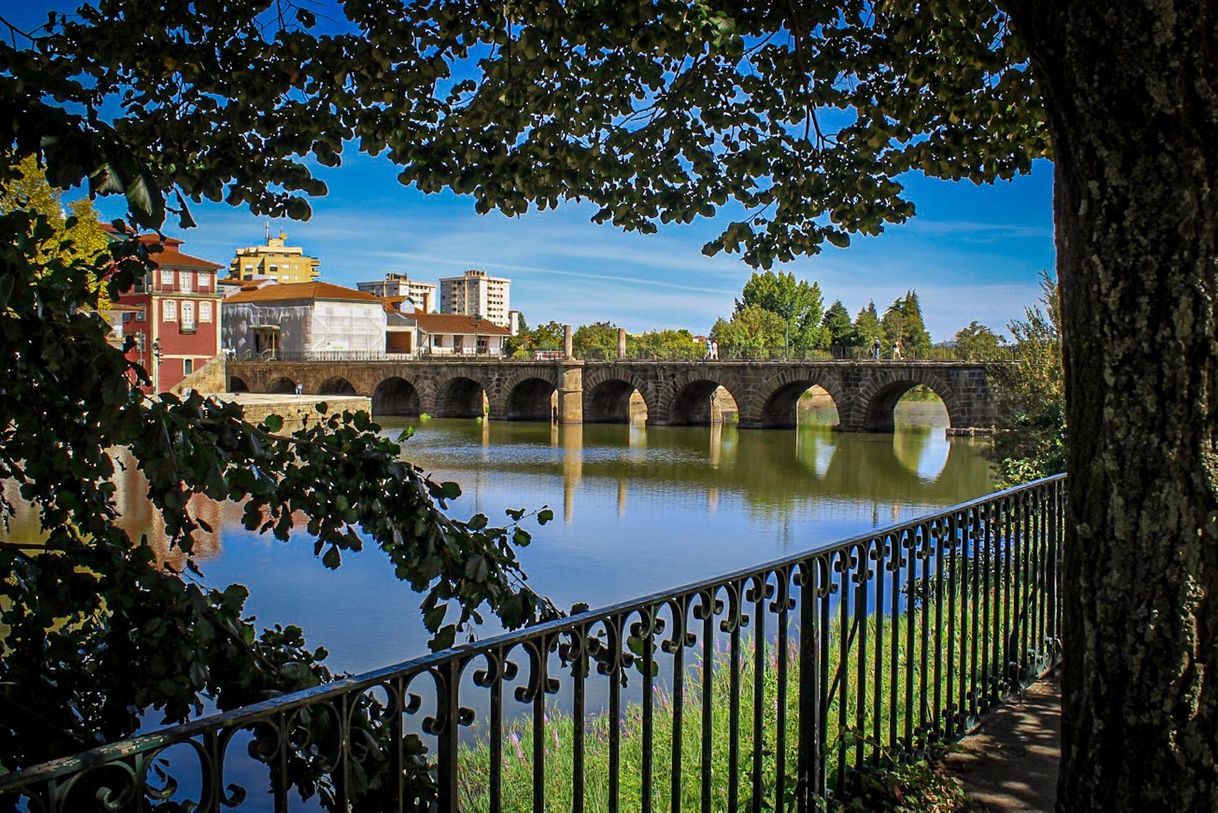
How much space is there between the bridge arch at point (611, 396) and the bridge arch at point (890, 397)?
10.6 metres

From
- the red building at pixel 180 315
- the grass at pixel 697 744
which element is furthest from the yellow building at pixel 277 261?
the grass at pixel 697 744

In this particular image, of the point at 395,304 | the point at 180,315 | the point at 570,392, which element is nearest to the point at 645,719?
the point at 180,315

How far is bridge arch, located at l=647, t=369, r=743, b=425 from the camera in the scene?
49.0 m

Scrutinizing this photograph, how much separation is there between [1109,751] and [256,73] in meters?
3.96

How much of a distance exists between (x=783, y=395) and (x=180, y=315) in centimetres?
2830

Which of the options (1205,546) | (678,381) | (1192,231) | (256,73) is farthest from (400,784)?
(678,381)

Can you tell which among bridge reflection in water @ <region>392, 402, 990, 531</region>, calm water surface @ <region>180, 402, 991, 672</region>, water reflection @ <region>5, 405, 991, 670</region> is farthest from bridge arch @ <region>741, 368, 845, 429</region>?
water reflection @ <region>5, 405, 991, 670</region>

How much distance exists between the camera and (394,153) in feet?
16.1

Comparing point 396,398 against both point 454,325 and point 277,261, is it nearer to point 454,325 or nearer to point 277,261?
point 454,325

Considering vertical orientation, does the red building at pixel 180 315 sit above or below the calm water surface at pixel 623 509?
above

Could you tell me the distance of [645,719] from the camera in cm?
266

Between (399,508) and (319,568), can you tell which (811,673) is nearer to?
(399,508)

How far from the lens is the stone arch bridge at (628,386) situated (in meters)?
43.1

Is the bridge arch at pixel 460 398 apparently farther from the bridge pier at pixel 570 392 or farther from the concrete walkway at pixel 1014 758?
the concrete walkway at pixel 1014 758
